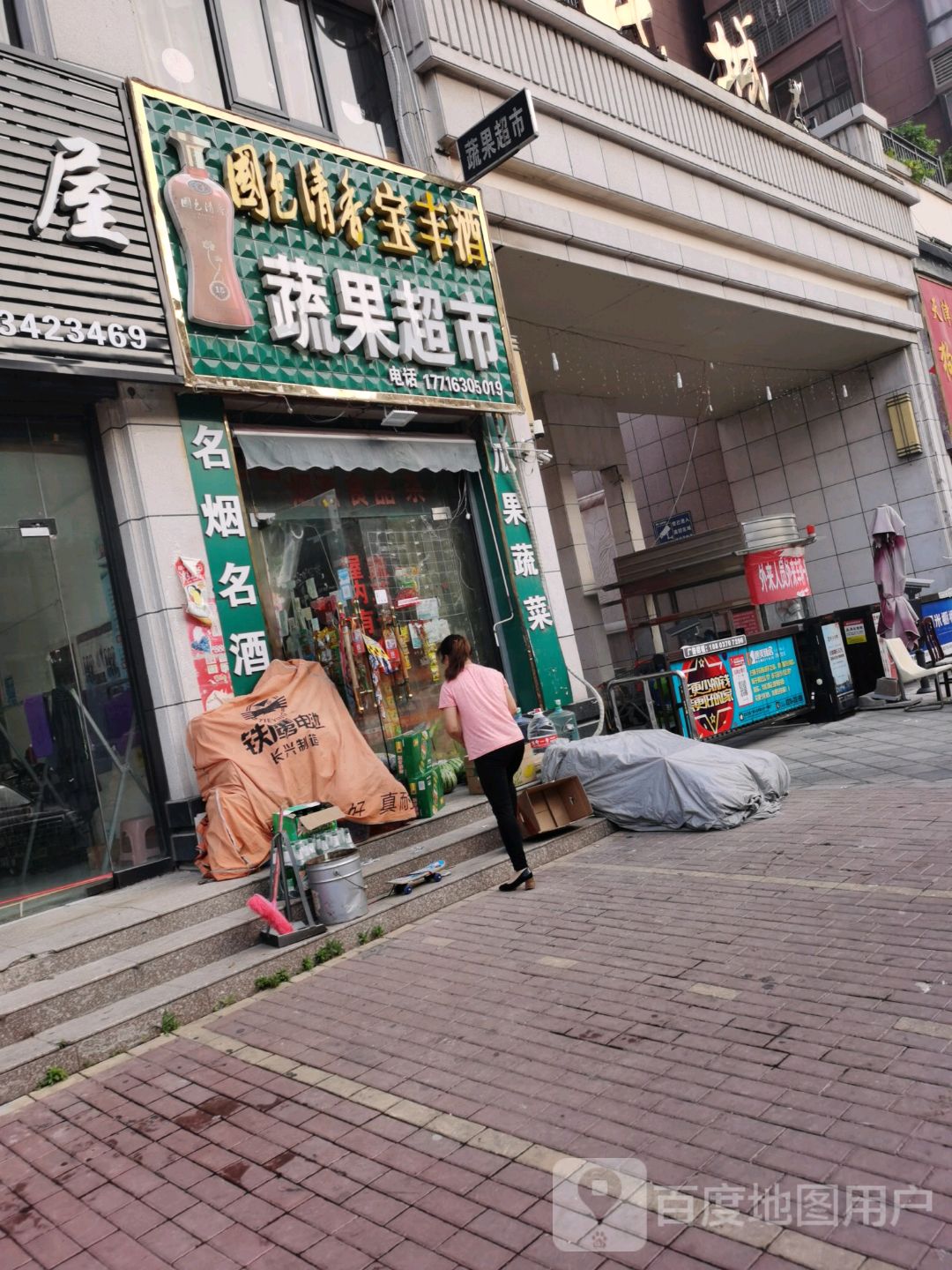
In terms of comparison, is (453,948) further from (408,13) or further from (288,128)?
(408,13)

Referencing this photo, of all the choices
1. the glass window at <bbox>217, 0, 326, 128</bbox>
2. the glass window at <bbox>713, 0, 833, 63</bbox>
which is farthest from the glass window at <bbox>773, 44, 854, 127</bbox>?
the glass window at <bbox>217, 0, 326, 128</bbox>

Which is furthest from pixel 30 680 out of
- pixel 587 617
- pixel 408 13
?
pixel 587 617

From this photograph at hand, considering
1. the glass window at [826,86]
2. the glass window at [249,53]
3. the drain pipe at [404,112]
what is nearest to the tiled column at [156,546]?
the glass window at [249,53]

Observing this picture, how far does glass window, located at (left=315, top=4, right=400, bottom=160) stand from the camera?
31.3 ft

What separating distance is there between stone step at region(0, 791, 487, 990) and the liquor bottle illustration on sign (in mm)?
4415

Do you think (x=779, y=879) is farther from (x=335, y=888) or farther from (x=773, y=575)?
(x=773, y=575)

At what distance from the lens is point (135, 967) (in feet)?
17.2

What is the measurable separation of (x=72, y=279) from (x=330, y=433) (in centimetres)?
266

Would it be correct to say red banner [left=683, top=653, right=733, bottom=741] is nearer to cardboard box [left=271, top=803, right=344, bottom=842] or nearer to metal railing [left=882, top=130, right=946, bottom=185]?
cardboard box [left=271, top=803, right=344, bottom=842]

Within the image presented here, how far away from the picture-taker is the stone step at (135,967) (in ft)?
15.9

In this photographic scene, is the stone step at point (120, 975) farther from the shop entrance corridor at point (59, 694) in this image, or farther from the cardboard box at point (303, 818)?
the shop entrance corridor at point (59, 694)

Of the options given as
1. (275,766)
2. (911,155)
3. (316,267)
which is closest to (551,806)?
(275,766)

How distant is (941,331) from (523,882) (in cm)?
1720

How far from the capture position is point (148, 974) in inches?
209
